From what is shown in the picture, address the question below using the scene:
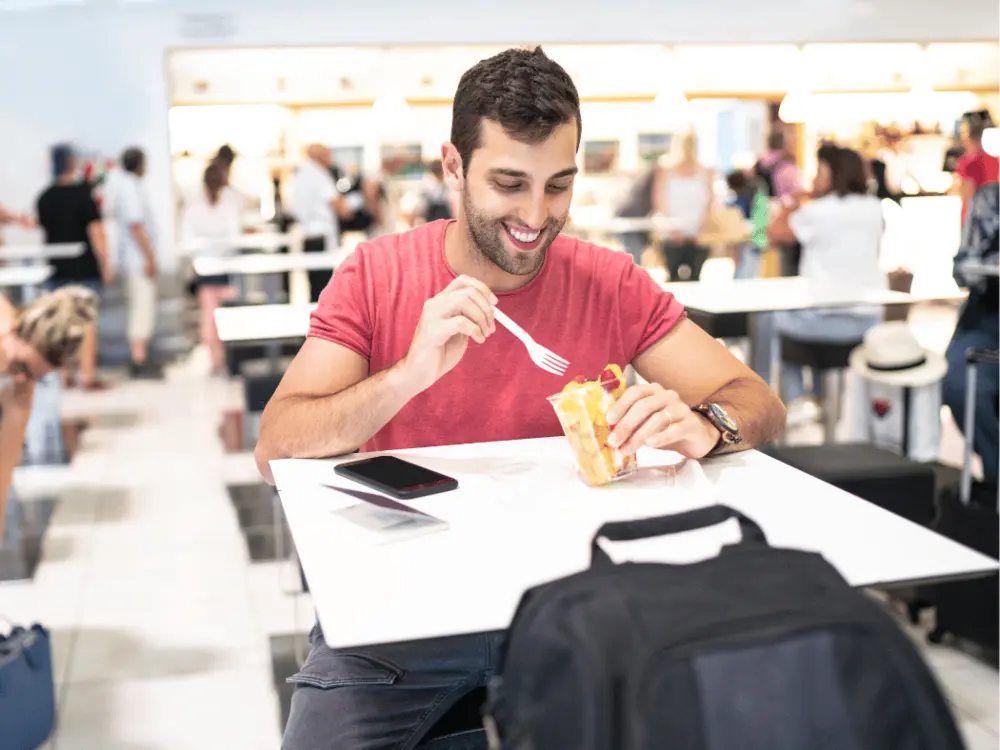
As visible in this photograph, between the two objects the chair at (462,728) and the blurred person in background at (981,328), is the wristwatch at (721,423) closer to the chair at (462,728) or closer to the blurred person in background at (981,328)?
the chair at (462,728)

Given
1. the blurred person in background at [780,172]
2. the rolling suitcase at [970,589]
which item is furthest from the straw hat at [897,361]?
the blurred person in background at [780,172]

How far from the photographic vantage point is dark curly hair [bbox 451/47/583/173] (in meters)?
1.74

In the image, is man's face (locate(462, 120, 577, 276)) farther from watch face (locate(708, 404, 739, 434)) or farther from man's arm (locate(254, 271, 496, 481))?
watch face (locate(708, 404, 739, 434))

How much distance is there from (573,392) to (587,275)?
1.54 ft

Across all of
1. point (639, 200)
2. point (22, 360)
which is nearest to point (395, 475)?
point (22, 360)

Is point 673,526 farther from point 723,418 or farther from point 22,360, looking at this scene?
point 22,360

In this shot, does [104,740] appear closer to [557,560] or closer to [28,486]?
[557,560]

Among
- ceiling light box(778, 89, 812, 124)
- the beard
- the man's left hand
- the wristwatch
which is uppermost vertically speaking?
ceiling light box(778, 89, 812, 124)

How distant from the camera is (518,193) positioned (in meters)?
1.78

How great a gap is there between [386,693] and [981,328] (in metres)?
2.74

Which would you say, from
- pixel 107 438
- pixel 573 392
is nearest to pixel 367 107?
pixel 107 438

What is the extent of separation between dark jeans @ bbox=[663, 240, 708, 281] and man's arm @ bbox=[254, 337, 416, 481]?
7174 mm

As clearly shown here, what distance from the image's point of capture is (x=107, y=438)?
5.68 metres

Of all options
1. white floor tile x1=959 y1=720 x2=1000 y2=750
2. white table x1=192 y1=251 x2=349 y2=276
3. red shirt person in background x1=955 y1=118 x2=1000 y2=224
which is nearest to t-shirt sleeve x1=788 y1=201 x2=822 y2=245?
red shirt person in background x1=955 y1=118 x2=1000 y2=224
